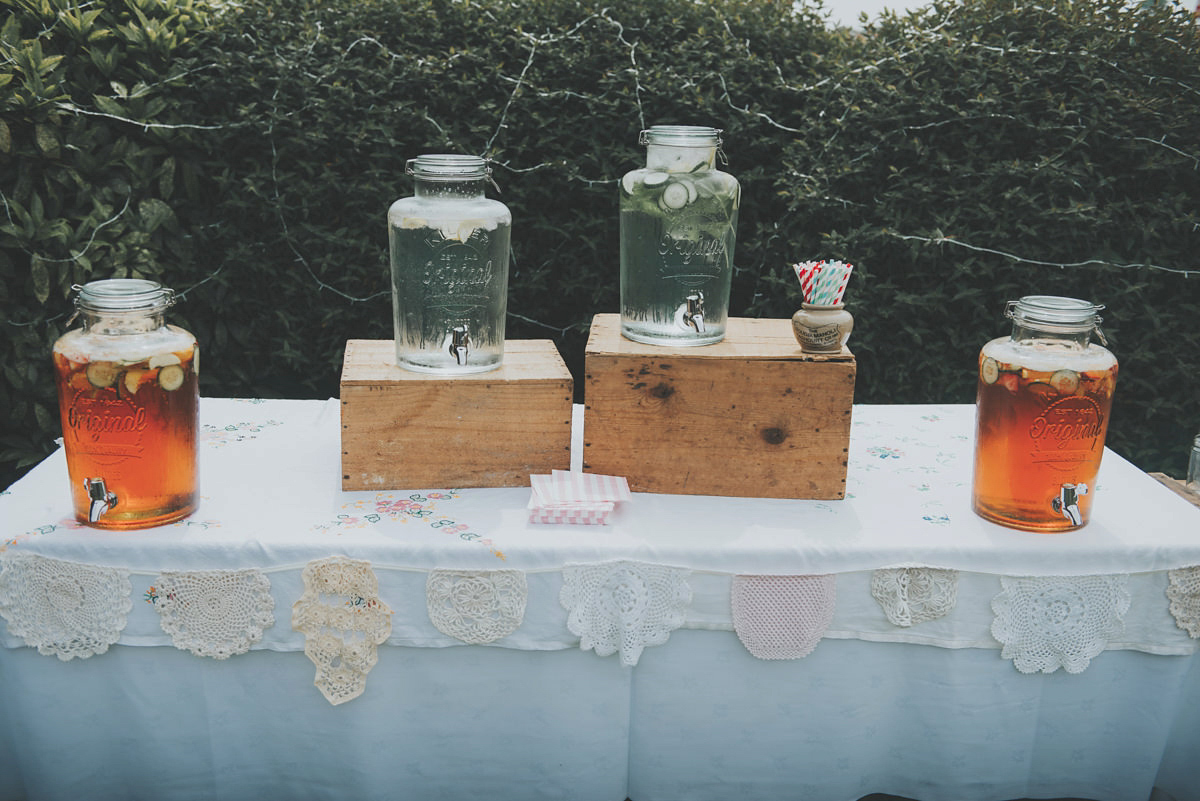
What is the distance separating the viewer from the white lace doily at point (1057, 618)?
146 centimetres

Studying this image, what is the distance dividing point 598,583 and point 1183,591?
34.6 inches

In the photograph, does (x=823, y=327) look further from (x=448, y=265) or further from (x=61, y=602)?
(x=61, y=602)

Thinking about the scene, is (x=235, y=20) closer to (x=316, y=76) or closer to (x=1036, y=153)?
(x=316, y=76)

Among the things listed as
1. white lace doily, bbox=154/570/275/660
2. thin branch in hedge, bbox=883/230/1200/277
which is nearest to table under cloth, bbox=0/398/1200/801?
white lace doily, bbox=154/570/275/660

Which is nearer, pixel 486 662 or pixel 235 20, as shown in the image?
pixel 486 662

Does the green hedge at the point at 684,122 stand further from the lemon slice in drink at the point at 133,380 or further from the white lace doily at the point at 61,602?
the lemon slice in drink at the point at 133,380

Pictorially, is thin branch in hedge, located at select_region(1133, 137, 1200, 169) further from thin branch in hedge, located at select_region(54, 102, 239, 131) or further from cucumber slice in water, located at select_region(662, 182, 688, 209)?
thin branch in hedge, located at select_region(54, 102, 239, 131)

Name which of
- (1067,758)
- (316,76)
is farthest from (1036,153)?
(316,76)

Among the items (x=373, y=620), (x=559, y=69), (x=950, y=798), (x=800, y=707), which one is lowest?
(x=950, y=798)

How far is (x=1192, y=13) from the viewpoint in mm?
2570

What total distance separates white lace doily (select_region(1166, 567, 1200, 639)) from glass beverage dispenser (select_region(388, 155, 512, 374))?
1121 mm

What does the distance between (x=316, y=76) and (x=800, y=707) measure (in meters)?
2.01

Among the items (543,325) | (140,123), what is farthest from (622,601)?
(140,123)

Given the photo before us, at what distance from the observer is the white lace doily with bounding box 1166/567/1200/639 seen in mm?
1465
